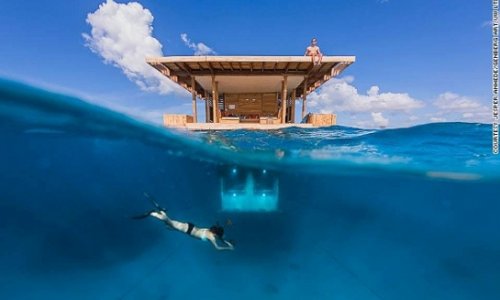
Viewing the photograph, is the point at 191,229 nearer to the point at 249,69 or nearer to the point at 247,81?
the point at 249,69

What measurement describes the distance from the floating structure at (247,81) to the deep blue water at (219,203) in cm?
171

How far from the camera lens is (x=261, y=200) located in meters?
15.8

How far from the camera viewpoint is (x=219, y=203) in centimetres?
2812

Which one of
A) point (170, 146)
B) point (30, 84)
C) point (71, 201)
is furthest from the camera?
point (71, 201)

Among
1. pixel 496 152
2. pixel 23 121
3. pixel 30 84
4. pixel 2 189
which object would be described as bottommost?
pixel 2 189

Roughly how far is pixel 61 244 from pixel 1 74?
1825cm

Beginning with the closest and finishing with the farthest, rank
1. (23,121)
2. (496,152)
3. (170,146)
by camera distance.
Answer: (23,121)
(496,152)
(170,146)

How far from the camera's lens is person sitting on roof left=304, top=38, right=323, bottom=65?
47.0 feet

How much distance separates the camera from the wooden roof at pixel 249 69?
47.0ft

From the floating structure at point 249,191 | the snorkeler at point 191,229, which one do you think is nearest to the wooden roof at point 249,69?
the floating structure at point 249,191

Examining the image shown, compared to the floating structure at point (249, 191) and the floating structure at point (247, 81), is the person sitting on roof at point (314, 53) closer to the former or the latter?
the floating structure at point (247, 81)

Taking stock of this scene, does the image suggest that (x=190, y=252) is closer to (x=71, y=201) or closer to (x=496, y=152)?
(x=71, y=201)

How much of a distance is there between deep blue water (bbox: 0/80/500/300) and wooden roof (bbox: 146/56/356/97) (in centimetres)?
491

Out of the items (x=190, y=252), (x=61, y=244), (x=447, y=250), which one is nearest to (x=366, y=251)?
(x=447, y=250)
